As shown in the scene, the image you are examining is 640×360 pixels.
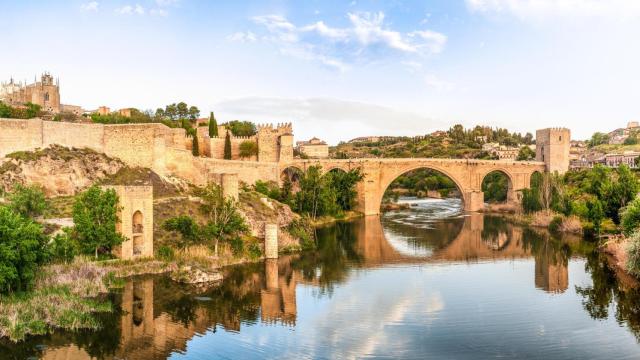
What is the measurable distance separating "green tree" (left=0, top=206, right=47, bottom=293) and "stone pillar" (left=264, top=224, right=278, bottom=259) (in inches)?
401

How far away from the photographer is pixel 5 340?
13.5m

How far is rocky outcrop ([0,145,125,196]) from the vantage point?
26547 millimetres

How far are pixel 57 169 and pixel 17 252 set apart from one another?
13.5 meters

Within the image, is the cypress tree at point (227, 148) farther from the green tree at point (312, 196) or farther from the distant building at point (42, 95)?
the distant building at point (42, 95)

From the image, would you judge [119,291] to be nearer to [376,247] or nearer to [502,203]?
[376,247]

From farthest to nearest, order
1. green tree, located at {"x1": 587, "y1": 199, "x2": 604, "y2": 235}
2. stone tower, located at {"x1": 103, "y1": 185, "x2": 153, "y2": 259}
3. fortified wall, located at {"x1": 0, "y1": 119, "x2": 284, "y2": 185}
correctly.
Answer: green tree, located at {"x1": 587, "y1": 199, "x2": 604, "y2": 235} < fortified wall, located at {"x1": 0, "y1": 119, "x2": 284, "y2": 185} < stone tower, located at {"x1": 103, "y1": 185, "x2": 153, "y2": 259}

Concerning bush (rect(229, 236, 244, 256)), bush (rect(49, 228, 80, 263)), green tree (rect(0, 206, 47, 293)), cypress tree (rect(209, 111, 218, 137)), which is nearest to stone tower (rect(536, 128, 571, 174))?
cypress tree (rect(209, 111, 218, 137))

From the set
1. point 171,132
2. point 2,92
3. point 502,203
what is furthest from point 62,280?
point 2,92

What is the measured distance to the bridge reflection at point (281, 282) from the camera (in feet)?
48.3

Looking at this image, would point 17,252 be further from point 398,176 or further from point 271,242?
point 398,176

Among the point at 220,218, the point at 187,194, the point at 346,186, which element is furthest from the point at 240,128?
the point at 220,218

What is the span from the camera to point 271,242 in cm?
2491

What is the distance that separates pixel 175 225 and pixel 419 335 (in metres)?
12.4

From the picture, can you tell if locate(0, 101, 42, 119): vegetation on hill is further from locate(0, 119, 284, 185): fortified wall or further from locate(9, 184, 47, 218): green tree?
locate(9, 184, 47, 218): green tree
